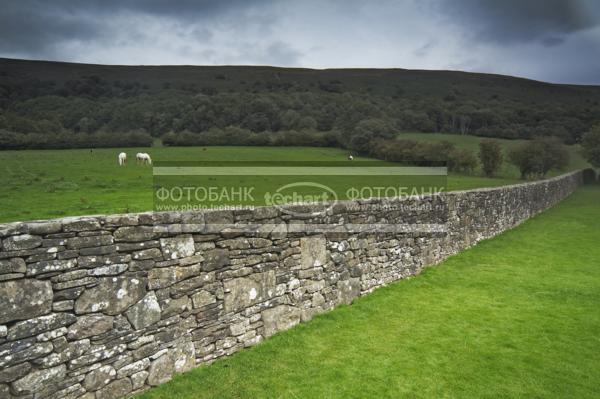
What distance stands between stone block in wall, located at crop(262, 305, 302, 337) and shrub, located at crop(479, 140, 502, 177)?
145 ft

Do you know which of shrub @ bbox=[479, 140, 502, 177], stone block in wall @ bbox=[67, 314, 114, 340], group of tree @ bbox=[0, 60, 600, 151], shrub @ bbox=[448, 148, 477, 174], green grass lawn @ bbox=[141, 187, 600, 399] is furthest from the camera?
group of tree @ bbox=[0, 60, 600, 151]

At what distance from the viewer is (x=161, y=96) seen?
91.2 metres

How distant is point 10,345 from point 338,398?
11.5 feet

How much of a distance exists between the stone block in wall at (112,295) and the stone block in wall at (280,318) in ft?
7.11

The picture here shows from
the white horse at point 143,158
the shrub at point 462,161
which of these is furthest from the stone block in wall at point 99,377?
the shrub at point 462,161

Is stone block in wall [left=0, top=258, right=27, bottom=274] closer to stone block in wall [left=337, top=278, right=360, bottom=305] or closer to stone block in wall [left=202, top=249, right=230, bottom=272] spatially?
stone block in wall [left=202, top=249, right=230, bottom=272]

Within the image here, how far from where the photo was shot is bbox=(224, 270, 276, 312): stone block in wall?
562 cm

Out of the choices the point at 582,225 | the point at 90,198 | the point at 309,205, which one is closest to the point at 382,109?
the point at 582,225

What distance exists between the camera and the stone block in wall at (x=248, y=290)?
5.62 metres

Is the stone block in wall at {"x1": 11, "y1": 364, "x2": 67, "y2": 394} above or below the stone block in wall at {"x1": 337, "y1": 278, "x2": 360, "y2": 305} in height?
above

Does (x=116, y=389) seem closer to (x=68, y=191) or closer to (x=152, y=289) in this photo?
(x=152, y=289)

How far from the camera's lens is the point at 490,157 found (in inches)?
1775

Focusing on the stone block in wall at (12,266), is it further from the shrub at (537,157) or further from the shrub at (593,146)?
the shrub at (593,146)

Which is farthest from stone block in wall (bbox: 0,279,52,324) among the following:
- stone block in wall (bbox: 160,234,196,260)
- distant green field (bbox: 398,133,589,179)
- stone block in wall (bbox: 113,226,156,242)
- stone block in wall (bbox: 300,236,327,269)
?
distant green field (bbox: 398,133,589,179)
